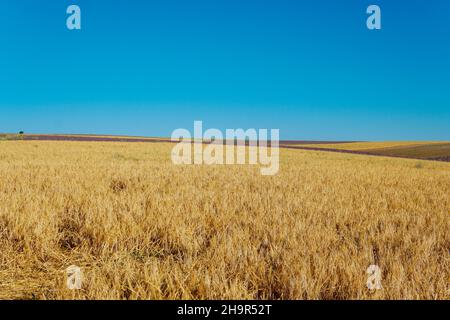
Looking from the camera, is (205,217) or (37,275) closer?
(37,275)

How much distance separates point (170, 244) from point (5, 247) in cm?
175

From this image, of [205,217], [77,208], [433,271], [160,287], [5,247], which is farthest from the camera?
[77,208]

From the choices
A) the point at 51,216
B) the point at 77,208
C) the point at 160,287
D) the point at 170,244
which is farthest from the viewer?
the point at 77,208

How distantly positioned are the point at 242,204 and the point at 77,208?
2.75 m

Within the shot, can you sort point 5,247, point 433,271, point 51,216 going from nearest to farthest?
point 433,271 < point 5,247 < point 51,216
